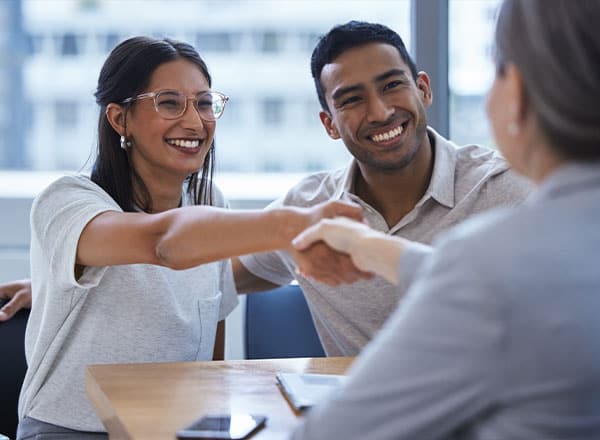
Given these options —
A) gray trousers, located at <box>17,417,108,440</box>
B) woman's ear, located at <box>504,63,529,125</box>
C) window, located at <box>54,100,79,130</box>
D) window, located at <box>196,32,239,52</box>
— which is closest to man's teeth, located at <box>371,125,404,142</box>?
gray trousers, located at <box>17,417,108,440</box>

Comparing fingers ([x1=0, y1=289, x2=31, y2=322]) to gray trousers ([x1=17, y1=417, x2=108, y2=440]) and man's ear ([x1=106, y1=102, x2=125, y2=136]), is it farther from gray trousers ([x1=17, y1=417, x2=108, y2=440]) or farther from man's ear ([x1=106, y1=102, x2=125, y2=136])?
man's ear ([x1=106, y1=102, x2=125, y2=136])

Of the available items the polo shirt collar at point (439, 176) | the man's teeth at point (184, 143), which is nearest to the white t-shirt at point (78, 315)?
the man's teeth at point (184, 143)

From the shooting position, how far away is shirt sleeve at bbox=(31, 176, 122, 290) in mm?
2039

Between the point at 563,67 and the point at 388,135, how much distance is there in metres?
1.44

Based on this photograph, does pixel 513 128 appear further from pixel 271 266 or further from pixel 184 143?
pixel 271 266

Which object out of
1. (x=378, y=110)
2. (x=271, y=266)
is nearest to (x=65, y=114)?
(x=271, y=266)

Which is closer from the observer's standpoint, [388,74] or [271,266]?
[388,74]

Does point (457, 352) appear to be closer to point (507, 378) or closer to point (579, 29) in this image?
point (507, 378)

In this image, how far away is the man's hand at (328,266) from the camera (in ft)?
5.72

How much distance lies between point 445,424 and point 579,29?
44 cm

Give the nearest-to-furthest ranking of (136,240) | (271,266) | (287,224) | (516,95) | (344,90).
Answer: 1. (516,95)
2. (287,224)
3. (136,240)
4. (344,90)
5. (271,266)

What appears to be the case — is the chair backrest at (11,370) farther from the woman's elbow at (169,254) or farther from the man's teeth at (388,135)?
the man's teeth at (388,135)

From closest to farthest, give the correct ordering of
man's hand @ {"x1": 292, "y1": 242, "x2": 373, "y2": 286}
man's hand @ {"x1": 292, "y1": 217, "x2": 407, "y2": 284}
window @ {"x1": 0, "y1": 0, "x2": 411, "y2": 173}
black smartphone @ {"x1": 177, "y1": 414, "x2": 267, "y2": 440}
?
black smartphone @ {"x1": 177, "y1": 414, "x2": 267, "y2": 440}, man's hand @ {"x1": 292, "y1": 217, "x2": 407, "y2": 284}, man's hand @ {"x1": 292, "y1": 242, "x2": 373, "y2": 286}, window @ {"x1": 0, "y1": 0, "x2": 411, "y2": 173}

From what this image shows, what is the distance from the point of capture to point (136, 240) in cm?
197
